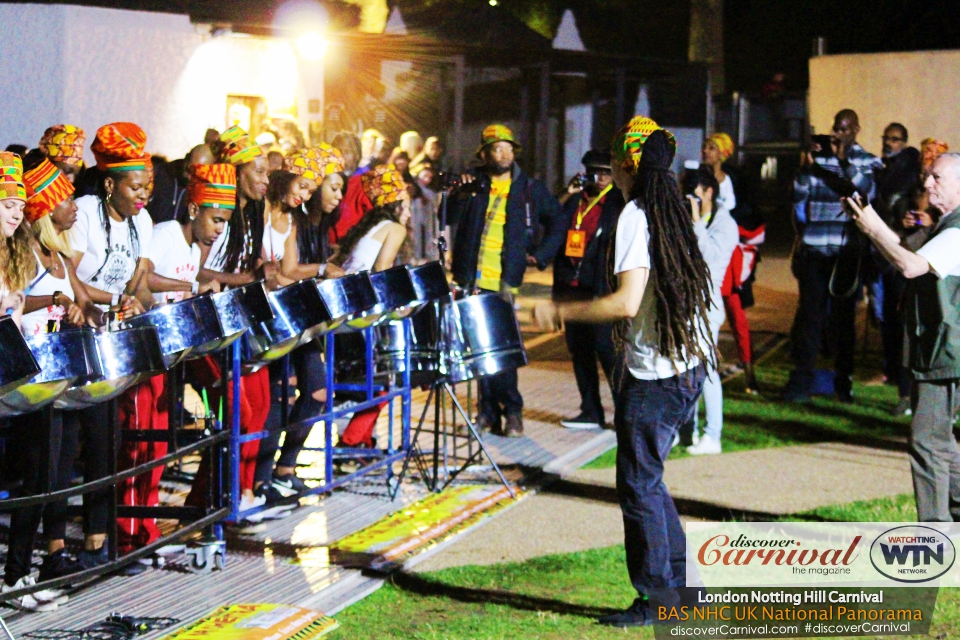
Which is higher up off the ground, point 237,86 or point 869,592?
point 237,86

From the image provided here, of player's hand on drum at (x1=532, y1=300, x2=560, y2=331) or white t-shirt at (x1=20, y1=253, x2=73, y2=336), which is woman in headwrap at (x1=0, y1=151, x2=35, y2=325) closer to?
white t-shirt at (x1=20, y1=253, x2=73, y2=336)

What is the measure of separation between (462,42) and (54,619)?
12214mm

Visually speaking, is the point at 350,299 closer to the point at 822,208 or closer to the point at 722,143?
the point at 822,208

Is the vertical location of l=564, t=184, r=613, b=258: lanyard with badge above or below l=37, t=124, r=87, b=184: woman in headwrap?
below

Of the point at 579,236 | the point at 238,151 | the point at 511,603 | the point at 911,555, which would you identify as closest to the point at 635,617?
the point at 511,603

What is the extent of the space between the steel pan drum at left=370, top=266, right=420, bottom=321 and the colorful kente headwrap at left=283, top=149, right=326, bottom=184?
64cm

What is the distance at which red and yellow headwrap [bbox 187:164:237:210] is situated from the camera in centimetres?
536

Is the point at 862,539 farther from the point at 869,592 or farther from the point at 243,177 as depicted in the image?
the point at 243,177

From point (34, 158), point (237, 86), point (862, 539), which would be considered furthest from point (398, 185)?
point (237, 86)

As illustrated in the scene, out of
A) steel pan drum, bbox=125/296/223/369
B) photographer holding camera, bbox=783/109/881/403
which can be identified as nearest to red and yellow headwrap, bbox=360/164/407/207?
steel pan drum, bbox=125/296/223/369

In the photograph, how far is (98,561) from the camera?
181 inches

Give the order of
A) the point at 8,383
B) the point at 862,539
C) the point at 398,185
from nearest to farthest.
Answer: the point at 8,383 < the point at 862,539 < the point at 398,185

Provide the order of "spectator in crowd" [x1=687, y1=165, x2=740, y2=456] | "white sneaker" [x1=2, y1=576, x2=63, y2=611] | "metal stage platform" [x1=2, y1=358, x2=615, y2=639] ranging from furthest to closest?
"spectator in crowd" [x1=687, y1=165, x2=740, y2=456] → "metal stage platform" [x1=2, y1=358, x2=615, y2=639] → "white sneaker" [x1=2, y1=576, x2=63, y2=611]

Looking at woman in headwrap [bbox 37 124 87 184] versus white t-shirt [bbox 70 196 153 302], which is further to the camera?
woman in headwrap [bbox 37 124 87 184]
